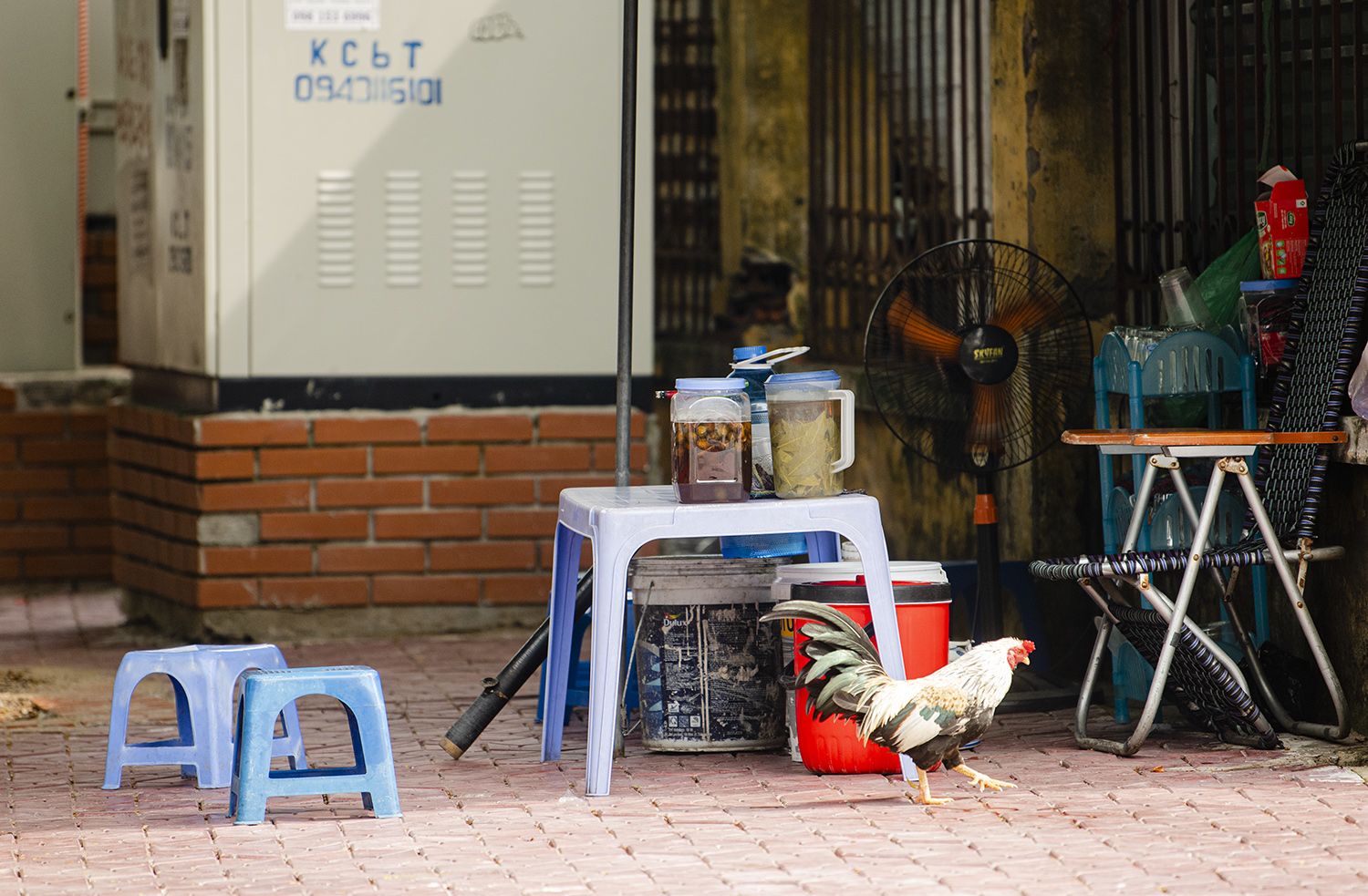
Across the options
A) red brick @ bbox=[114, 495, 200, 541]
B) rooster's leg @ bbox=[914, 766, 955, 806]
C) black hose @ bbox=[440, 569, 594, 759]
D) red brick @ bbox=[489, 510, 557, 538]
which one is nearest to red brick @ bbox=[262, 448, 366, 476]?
red brick @ bbox=[114, 495, 200, 541]

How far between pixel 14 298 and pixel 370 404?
2924 mm

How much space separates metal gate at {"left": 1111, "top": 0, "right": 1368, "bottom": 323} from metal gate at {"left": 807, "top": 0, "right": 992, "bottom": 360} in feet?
2.49

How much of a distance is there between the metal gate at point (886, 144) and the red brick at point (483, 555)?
1935 mm

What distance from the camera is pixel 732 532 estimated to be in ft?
16.6

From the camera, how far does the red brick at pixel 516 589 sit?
8172 millimetres

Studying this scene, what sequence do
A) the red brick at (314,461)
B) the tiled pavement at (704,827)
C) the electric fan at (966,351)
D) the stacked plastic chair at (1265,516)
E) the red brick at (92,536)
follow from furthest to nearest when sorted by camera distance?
the red brick at (92,536) < the red brick at (314,461) < the electric fan at (966,351) < the stacked plastic chair at (1265,516) < the tiled pavement at (704,827)

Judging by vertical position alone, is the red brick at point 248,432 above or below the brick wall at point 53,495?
above

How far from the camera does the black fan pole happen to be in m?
6.24

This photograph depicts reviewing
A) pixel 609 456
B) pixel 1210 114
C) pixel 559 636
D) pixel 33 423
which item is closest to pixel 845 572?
pixel 559 636

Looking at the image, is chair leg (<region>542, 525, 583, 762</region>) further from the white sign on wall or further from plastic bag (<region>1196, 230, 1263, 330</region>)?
the white sign on wall

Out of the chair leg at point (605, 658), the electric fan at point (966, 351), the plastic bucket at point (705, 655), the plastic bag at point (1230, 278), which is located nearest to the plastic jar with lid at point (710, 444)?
the chair leg at point (605, 658)

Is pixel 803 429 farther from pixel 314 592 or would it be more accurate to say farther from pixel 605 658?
pixel 314 592

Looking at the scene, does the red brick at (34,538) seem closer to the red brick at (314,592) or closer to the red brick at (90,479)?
the red brick at (90,479)

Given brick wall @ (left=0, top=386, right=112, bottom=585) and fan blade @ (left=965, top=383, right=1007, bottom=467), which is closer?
fan blade @ (left=965, top=383, right=1007, bottom=467)
